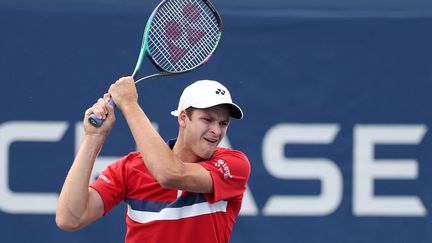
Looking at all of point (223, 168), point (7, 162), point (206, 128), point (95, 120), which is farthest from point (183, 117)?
point (7, 162)

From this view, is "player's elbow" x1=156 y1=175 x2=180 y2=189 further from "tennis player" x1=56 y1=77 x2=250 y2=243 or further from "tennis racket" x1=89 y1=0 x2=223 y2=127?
"tennis racket" x1=89 y1=0 x2=223 y2=127

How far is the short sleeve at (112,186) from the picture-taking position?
3.52 meters

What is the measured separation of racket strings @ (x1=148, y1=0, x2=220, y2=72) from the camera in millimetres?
4008

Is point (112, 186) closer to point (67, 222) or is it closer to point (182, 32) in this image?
point (67, 222)

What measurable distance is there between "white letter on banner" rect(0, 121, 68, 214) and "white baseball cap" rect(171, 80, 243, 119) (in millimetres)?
1921

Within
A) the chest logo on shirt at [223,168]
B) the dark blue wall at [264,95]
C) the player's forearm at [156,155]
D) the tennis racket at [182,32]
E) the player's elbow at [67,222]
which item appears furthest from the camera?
the dark blue wall at [264,95]

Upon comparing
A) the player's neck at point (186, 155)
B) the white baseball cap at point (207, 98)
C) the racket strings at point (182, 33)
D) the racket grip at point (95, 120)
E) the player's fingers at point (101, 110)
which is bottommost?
the player's neck at point (186, 155)

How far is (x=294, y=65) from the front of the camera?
533cm

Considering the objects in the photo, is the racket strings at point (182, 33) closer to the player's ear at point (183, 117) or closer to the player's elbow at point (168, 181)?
the player's ear at point (183, 117)

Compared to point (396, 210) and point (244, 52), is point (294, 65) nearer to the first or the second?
point (244, 52)

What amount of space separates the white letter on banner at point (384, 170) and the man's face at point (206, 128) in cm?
197

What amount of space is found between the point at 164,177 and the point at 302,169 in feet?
6.91

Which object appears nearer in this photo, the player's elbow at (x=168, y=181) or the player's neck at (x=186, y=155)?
the player's elbow at (x=168, y=181)

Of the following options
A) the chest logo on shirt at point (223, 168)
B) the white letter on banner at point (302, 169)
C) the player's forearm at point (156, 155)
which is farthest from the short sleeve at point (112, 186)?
the white letter on banner at point (302, 169)
